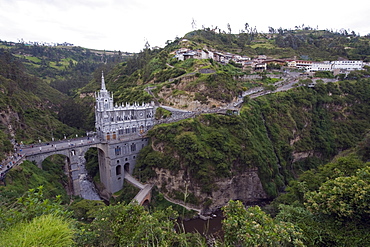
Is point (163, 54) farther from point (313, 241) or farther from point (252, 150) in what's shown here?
point (313, 241)

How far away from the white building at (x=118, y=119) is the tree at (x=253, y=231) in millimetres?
34507

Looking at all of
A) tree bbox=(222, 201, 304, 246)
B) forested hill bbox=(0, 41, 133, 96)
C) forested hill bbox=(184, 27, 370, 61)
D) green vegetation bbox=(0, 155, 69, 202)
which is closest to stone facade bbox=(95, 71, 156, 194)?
green vegetation bbox=(0, 155, 69, 202)

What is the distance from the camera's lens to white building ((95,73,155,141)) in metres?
43.8

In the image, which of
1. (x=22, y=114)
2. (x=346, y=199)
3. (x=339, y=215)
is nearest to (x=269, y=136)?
(x=346, y=199)

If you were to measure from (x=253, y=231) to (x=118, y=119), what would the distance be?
38805 mm

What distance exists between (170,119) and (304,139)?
3693 cm

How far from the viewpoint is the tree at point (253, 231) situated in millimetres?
11932

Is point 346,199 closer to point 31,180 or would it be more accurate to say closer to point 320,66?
point 31,180

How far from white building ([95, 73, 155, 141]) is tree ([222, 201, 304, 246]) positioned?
113ft

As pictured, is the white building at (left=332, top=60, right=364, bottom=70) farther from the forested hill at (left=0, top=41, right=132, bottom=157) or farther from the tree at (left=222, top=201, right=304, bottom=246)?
the tree at (left=222, top=201, right=304, bottom=246)

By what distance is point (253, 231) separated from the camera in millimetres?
12648

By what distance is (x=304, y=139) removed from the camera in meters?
59.3

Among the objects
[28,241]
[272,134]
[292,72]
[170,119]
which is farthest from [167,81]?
[28,241]

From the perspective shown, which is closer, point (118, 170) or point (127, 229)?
point (127, 229)
